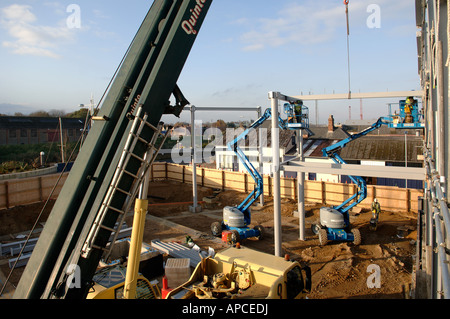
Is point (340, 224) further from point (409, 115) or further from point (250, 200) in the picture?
point (409, 115)

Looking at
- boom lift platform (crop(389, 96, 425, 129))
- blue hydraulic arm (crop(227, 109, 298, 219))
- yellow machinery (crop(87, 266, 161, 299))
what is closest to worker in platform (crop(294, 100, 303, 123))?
blue hydraulic arm (crop(227, 109, 298, 219))

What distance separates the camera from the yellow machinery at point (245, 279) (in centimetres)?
568

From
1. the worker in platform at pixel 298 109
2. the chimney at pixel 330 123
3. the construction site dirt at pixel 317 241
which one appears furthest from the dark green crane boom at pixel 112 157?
the chimney at pixel 330 123

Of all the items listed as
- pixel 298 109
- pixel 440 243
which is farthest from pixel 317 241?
pixel 440 243

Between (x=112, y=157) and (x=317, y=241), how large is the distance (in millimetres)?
11396

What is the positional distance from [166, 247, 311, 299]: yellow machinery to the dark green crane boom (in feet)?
6.26

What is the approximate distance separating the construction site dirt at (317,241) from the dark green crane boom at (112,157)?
261 inches

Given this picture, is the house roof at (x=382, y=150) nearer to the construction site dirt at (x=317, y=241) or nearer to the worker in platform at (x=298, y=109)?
the construction site dirt at (x=317, y=241)

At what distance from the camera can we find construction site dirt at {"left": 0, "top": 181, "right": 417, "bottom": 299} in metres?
9.81

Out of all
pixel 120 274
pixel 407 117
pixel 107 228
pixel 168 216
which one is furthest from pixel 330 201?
pixel 107 228

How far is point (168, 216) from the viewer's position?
62.0ft

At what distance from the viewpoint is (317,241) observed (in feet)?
45.6
